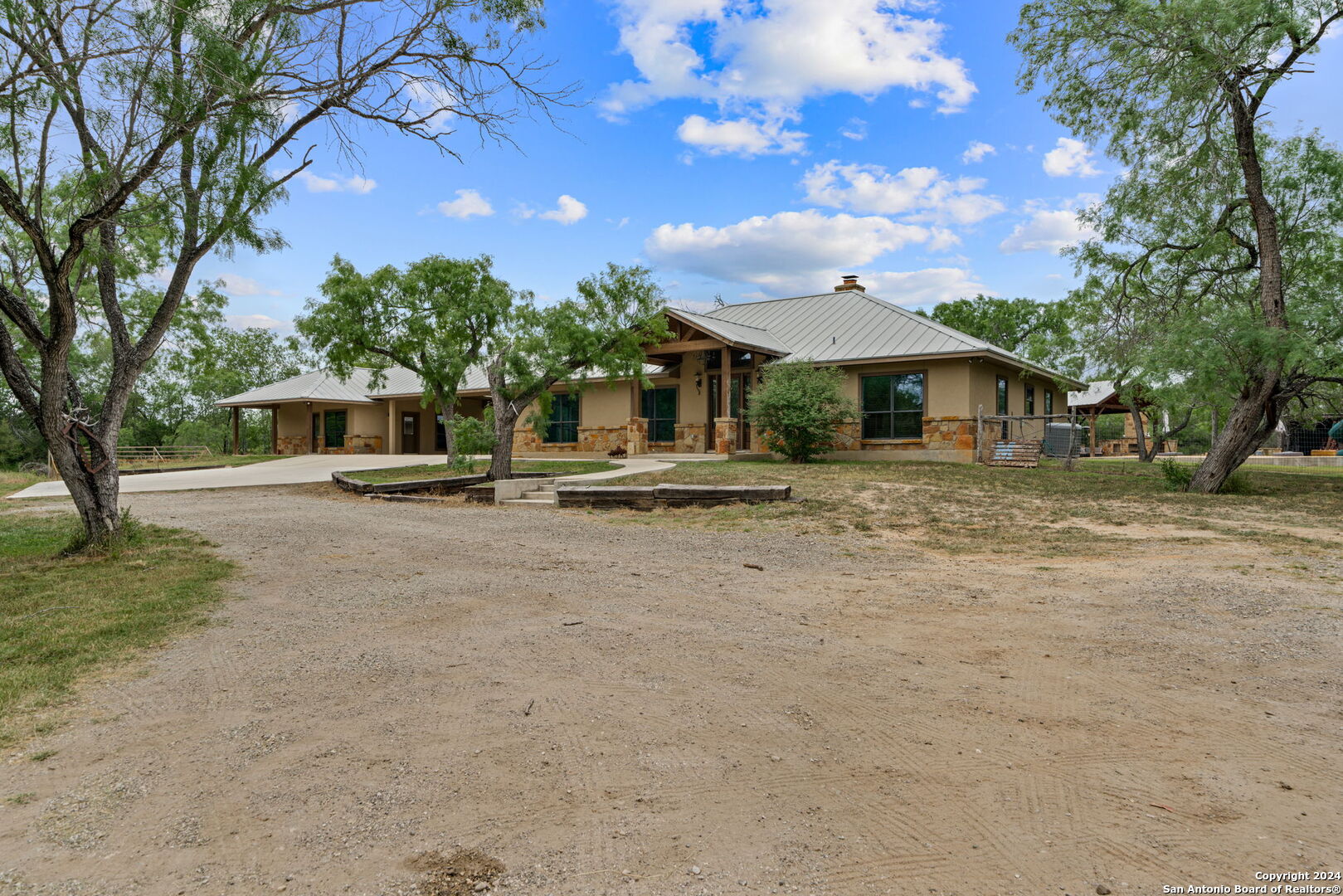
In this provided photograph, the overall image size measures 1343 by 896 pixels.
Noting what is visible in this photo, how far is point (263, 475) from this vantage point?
21.1m

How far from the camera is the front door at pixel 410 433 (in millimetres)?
31703

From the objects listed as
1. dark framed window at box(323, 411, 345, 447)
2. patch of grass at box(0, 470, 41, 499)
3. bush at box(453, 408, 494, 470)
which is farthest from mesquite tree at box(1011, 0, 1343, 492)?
dark framed window at box(323, 411, 345, 447)

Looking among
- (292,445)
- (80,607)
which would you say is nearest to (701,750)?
(80,607)

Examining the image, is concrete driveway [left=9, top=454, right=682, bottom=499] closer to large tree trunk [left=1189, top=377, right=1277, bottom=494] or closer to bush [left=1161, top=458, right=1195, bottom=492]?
bush [left=1161, top=458, right=1195, bottom=492]

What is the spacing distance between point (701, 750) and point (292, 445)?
34.8 m

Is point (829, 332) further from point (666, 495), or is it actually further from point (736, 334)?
point (666, 495)

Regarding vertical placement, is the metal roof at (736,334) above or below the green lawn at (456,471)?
above

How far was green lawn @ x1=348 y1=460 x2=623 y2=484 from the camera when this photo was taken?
17.7 metres

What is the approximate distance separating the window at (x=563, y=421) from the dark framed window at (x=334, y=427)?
11.6m

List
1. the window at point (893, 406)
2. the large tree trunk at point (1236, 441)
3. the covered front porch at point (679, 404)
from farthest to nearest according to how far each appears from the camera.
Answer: the covered front porch at point (679, 404), the window at point (893, 406), the large tree trunk at point (1236, 441)

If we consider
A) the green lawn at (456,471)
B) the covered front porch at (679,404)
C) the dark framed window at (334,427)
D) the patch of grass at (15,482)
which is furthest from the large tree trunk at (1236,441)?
the dark framed window at (334,427)

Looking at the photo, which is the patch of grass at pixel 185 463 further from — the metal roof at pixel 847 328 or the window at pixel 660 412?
the metal roof at pixel 847 328

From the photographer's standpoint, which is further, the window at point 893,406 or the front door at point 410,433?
the front door at point 410,433

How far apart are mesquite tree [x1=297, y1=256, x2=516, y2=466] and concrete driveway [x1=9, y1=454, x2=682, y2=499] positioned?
A: 152 inches
